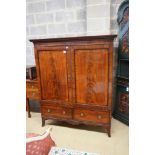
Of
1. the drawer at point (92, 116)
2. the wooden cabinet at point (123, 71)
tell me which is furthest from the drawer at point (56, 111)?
the wooden cabinet at point (123, 71)

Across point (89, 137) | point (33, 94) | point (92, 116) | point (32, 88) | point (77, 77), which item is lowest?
point (89, 137)

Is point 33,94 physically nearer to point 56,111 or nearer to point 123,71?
point 56,111

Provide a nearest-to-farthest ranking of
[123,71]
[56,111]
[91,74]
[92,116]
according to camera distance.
A: [91,74]
[92,116]
[56,111]
[123,71]

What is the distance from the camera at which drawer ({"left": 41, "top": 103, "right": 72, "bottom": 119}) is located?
2.56 meters

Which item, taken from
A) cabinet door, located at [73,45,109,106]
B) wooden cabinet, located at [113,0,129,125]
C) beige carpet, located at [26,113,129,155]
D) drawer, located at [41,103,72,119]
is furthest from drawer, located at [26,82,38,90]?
wooden cabinet, located at [113,0,129,125]

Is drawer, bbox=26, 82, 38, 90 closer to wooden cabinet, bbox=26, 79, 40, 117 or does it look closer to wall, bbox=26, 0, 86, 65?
wooden cabinet, bbox=26, 79, 40, 117

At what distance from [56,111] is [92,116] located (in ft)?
1.90

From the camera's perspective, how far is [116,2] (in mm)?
2705

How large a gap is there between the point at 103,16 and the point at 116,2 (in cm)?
31

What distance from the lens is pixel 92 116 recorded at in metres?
2.40

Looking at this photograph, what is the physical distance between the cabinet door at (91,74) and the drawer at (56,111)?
1.04 ft

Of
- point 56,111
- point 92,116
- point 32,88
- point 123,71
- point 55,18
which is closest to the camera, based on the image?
point 92,116

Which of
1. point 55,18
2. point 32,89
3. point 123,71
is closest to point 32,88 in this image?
point 32,89

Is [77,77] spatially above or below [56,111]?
above
